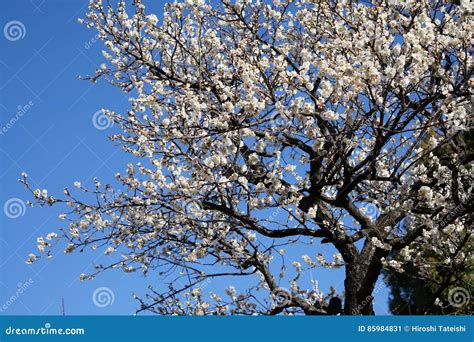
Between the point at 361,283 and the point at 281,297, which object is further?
the point at 281,297

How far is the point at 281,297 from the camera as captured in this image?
6.88m

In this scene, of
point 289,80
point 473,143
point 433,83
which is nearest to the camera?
point 289,80

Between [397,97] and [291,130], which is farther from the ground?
[397,97]

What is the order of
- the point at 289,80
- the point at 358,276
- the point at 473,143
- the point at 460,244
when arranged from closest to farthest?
the point at 289,80 → the point at 358,276 → the point at 460,244 → the point at 473,143

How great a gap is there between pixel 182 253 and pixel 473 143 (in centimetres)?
857

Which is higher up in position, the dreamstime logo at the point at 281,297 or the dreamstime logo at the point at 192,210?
the dreamstime logo at the point at 192,210

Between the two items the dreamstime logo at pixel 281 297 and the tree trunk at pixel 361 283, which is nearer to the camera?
the tree trunk at pixel 361 283

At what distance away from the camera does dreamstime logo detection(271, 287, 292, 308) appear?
684 cm

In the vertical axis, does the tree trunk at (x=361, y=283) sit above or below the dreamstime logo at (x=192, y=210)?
below

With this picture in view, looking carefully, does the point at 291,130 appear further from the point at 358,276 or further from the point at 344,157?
the point at 358,276

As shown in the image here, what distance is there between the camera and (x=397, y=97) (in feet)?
18.8

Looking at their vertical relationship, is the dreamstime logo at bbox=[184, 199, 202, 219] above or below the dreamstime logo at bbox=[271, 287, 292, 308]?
above

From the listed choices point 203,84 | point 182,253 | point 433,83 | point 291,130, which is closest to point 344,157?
point 291,130

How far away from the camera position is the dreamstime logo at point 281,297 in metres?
6.84
